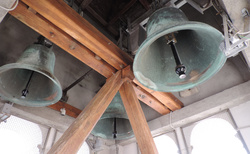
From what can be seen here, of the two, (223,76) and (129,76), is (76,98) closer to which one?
(129,76)

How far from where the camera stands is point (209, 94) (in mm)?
3105

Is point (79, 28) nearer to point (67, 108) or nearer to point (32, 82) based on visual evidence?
point (32, 82)

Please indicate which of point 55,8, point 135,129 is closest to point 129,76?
point 135,129

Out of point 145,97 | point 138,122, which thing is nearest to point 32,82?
point 138,122

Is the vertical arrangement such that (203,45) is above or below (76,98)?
below

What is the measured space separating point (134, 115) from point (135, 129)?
0.49 feet

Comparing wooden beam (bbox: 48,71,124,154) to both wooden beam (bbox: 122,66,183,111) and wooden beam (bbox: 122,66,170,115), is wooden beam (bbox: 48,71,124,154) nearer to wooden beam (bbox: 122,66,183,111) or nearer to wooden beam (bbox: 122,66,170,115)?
wooden beam (bbox: 122,66,170,115)

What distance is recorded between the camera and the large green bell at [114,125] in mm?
2691

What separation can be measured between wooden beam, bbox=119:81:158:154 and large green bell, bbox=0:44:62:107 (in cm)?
78

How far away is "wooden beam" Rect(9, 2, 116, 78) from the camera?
5.96 ft

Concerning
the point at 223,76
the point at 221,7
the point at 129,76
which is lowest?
the point at 129,76

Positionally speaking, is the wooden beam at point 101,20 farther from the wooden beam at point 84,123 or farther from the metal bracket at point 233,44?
the metal bracket at point 233,44

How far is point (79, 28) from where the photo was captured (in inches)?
79.4

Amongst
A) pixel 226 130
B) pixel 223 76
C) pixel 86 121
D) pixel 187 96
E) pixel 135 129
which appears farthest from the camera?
pixel 187 96
